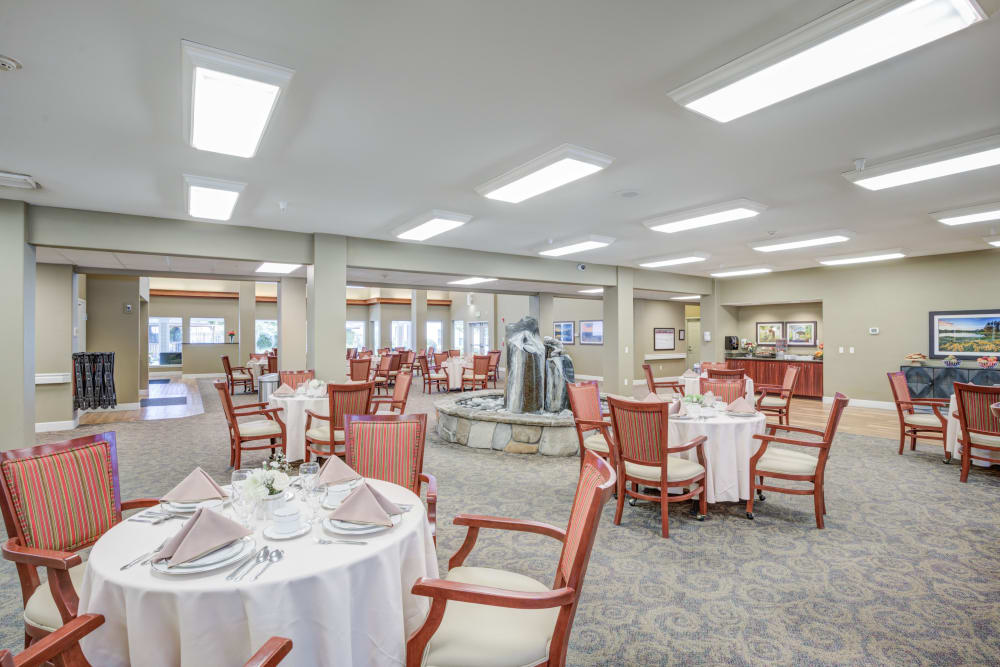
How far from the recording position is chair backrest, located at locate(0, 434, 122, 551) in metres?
1.87

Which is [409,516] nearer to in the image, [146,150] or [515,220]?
[146,150]

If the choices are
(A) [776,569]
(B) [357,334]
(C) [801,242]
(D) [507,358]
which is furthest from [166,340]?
(A) [776,569]

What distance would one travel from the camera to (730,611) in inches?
96.3

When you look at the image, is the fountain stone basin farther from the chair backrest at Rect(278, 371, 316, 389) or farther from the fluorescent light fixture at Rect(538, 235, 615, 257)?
the fluorescent light fixture at Rect(538, 235, 615, 257)

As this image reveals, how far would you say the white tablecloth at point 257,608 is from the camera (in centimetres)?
133

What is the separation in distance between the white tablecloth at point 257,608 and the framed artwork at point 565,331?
1361 centimetres

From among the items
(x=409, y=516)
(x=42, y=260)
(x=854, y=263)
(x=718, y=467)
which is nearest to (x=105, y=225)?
(x=42, y=260)

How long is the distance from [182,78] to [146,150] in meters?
1.48

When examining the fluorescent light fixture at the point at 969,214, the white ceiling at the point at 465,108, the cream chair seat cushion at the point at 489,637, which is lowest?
the cream chair seat cushion at the point at 489,637

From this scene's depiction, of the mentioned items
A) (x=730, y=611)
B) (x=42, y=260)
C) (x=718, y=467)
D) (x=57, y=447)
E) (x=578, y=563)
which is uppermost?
(x=42, y=260)

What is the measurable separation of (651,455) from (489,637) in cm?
219

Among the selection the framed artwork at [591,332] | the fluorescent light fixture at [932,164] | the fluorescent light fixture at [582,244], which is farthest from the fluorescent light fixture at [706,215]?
the framed artwork at [591,332]

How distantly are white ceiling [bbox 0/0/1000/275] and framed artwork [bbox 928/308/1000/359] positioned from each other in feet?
14.9

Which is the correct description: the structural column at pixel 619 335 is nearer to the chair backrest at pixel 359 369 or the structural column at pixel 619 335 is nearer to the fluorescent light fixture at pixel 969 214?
the chair backrest at pixel 359 369
